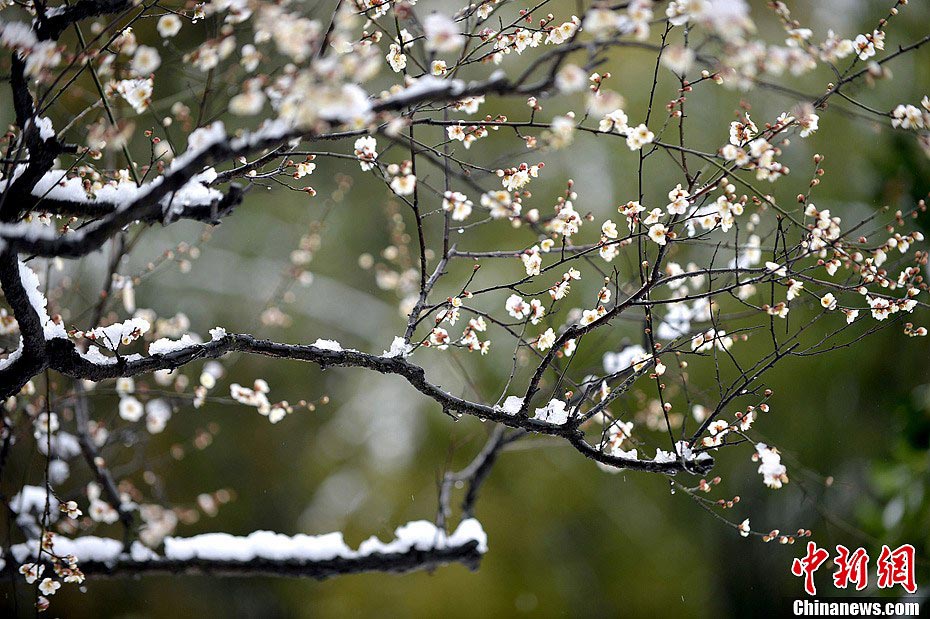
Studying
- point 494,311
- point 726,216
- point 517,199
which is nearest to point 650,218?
point 726,216

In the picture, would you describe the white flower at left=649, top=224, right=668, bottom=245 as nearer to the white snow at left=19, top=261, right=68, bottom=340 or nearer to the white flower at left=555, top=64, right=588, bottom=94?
the white flower at left=555, top=64, right=588, bottom=94

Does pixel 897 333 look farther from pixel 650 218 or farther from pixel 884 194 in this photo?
pixel 650 218

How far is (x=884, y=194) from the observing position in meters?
3.71

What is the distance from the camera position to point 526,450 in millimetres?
4207

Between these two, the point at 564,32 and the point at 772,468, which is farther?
the point at 772,468

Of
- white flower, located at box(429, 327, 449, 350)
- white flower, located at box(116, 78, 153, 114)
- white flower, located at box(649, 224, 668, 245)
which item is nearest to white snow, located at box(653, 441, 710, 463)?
white flower, located at box(649, 224, 668, 245)

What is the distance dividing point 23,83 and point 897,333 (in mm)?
4177

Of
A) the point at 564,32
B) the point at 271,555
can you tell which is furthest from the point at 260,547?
the point at 564,32

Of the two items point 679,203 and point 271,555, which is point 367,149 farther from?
point 271,555

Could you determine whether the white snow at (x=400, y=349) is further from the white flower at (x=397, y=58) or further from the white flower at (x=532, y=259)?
the white flower at (x=397, y=58)

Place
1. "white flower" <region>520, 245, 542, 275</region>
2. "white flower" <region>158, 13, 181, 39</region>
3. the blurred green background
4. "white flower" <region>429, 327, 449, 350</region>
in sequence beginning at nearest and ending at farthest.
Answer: "white flower" <region>158, 13, 181, 39</region>, "white flower" <region>520, 245, 542, 275</region>, "white flower" <region>429, 327, 449, 350</region>, the blurred green background

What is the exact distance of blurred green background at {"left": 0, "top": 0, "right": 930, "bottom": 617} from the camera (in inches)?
149

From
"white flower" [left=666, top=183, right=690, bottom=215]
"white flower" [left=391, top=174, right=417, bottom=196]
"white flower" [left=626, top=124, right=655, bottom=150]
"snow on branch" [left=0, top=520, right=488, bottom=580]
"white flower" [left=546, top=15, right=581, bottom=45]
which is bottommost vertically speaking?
"snow on branch" [left=0, top=520, right=488, bottom=580]

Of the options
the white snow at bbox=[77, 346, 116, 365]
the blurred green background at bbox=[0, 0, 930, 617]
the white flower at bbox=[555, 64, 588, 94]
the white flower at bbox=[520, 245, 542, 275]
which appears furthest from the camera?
the blurred green background at bbox=[0, 0, 930, 617]
